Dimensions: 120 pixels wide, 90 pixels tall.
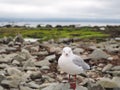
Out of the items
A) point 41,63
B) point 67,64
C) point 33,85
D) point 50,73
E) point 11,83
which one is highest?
point 67,64

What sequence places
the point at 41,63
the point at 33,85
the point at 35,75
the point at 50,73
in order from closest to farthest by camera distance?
1. the point at 33,85
2. the point at 35,75
3. the point at 50,73
4. the point at 41,63

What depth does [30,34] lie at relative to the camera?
185 feet

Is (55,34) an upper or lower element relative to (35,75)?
lower

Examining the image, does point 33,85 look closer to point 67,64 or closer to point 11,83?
point 11,83

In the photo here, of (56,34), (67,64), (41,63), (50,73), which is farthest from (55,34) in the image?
(67,64)

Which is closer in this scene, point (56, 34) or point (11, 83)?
point (11, 83)

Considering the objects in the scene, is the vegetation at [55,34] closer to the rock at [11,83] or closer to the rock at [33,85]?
the rock at [33,85]

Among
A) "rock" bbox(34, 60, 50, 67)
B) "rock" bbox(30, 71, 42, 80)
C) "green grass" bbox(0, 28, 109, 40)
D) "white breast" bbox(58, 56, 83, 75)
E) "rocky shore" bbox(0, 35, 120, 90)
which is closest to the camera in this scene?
"white breast" bbox(58, 56, 83, 75)

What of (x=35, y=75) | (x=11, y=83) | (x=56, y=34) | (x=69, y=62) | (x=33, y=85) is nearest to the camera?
(x=69, y=62)

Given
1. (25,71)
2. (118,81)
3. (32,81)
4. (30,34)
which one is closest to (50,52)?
(25,71)

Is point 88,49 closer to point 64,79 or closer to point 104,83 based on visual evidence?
point 64,79

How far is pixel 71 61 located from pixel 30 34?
44.4m

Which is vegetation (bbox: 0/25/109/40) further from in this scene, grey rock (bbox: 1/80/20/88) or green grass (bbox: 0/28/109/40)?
grey rock (bbox: 1/80/20/88)

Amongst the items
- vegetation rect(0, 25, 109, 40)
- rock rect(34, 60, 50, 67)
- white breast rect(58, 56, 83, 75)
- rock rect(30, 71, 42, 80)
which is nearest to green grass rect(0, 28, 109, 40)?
vegetation rect(0, 25, 109, 40)
